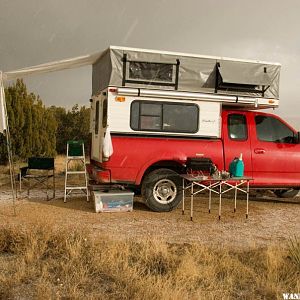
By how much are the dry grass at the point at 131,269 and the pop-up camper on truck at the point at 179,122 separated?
276 centimetres

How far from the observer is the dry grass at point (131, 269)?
13.8 ft

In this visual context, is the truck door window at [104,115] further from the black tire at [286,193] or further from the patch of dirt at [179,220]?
the black tire at [286,193]

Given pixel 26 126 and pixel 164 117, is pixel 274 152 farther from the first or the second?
pixel 26 126

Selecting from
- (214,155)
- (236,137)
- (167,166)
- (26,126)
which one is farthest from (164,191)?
(26,126)

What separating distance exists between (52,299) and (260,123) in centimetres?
638

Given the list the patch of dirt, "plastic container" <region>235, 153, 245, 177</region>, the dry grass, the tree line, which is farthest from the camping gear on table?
the tree line

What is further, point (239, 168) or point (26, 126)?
point (26, 126)

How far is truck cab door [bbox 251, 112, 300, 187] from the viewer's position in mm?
9031

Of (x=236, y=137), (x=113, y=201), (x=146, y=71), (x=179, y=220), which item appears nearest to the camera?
(x=179, y=220)

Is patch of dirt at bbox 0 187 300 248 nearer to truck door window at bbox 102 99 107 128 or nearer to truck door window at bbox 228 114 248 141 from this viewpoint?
truck door window at bbox 228 114 248 141

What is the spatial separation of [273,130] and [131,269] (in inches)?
221

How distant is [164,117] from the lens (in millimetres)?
8516

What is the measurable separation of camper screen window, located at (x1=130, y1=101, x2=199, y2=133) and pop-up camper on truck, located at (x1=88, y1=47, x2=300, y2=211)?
0.02m

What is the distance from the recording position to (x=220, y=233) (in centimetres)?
689
